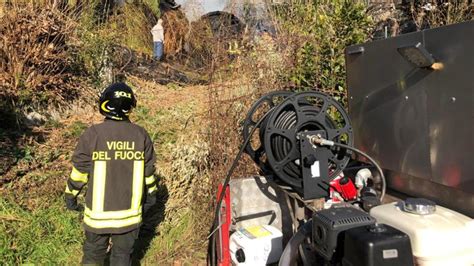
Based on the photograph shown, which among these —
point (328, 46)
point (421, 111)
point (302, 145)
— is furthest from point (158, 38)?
point (421, 111)

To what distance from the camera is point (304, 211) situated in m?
2.57

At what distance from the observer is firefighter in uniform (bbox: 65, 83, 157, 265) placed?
289 centimetres

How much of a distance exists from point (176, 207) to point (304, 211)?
6.98ft

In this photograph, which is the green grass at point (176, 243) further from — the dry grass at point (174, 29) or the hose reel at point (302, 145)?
the dry grass at point (174, 29)

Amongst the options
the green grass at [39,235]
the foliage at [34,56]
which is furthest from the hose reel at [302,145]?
the foliage at [34,56]

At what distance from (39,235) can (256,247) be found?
2387 mm

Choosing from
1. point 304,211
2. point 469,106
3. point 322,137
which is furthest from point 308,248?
point 469,106

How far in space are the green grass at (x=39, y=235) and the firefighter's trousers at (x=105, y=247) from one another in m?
0.88

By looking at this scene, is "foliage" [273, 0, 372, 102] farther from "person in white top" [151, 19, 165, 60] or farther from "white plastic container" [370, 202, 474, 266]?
"person in white top" [151, 19, 165, 60]

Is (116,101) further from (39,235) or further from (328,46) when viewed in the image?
(328,46)

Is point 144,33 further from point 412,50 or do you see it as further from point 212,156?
point 412,50

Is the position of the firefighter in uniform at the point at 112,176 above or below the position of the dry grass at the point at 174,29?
below

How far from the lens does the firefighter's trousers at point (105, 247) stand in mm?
2967

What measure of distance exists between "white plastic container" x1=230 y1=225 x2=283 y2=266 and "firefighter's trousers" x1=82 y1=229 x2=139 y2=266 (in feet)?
2.66
